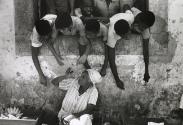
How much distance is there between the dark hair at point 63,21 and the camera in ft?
18.4

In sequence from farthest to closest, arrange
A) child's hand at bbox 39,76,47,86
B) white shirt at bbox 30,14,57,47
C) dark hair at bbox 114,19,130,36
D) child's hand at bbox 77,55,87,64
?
child's hand at bbox 39,76,47,86 → child's hand at bbox 77,55,87,64 → white shirt at bbox 30,14,57,47 → dark hair at bbox 114,19,130,36

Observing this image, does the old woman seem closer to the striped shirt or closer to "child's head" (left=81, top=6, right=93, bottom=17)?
the striped shirt

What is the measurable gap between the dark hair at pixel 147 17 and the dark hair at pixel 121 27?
22cm

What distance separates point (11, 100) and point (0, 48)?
33.3 inches

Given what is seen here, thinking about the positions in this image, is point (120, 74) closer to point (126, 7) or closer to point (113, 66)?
point (113, 66)

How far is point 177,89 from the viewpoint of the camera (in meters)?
6.00

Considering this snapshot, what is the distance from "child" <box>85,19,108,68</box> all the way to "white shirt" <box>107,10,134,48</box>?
0.08m

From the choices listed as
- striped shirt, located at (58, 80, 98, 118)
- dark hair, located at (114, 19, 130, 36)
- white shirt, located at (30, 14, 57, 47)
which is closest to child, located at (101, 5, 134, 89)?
dark hair, located at (114, 19, 130, 36)

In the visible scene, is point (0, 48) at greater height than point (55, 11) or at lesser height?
lesser

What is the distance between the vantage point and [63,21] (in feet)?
18.5

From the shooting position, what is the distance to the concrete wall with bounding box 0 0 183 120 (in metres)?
5.89

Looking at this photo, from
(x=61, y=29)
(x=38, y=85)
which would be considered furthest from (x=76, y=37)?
(x=38, y=85)

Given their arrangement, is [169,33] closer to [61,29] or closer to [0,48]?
[61,29]

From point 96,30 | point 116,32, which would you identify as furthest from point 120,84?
point 96,30
